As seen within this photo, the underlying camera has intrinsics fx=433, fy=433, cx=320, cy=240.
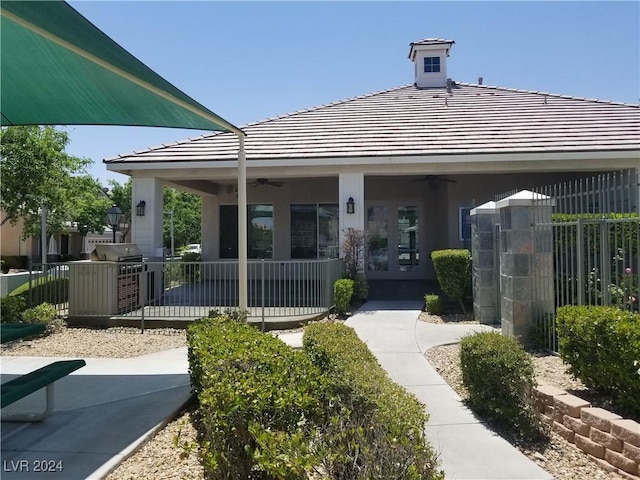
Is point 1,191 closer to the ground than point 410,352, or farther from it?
farther from it

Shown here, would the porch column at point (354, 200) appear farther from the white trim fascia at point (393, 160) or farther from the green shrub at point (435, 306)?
the green shrub at point (435, 306)

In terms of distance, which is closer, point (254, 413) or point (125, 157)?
point (254, 413)

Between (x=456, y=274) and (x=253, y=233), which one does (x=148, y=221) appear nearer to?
(x=253, y=233)

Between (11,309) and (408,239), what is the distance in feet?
37.8

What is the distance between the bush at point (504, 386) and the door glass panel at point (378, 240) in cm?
1085

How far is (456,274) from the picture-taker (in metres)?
9.48

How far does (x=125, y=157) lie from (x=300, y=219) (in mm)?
5897

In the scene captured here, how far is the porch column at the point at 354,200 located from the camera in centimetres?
1164

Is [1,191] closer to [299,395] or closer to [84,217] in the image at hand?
[299,395]

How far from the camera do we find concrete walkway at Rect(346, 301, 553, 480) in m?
3.25

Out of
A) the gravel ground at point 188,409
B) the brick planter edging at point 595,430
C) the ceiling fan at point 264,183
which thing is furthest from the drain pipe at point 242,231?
the ceiling fan at point 264,183

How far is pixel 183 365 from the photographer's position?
6145 millimetres

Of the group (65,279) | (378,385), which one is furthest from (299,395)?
(65,279)

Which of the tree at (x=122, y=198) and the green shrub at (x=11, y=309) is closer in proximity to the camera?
the green shrub at (x=11, y=309)
